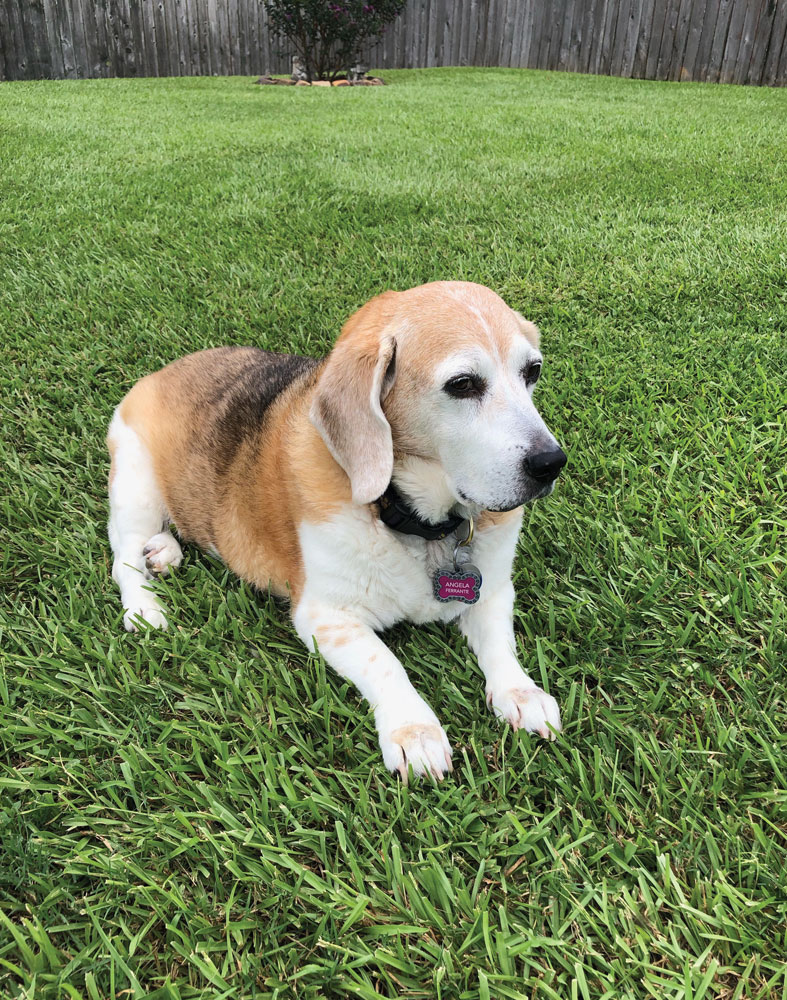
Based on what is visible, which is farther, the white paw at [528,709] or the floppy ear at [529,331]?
the floppy ear at [529,331]

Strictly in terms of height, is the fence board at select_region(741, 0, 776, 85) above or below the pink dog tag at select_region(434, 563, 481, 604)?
above

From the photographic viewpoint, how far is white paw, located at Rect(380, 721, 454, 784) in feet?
6.19

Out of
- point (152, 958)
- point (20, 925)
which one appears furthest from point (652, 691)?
point (20, 925)

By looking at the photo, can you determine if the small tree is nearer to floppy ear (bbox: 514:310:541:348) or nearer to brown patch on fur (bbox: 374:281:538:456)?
floppy ear (bbox: 514:310:541:348)

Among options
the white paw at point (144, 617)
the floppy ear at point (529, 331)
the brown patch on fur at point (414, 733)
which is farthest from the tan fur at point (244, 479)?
the floppy ear at point (529, 331)

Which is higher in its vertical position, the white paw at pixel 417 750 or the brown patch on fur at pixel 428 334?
the brown patch on fur at pixel 428 334

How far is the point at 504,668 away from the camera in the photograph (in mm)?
2162

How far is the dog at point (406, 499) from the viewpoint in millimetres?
2086

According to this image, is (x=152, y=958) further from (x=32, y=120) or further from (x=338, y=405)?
(x=32, y=120)

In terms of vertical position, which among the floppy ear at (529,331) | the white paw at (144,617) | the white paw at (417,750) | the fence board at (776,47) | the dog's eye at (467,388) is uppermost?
the fence board at (776,47)

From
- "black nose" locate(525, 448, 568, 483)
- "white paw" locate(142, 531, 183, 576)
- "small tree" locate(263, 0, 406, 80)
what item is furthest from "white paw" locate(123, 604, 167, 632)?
"small tree" locate(263, 0, 406, 80)

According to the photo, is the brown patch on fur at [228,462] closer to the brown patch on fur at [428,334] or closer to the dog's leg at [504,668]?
the brown patch on fur at [428,334]

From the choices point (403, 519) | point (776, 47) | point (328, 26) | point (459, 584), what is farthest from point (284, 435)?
point (776, 47)

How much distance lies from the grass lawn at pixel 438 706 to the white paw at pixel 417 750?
6 cm
